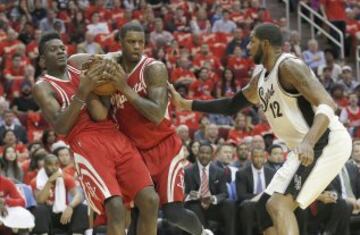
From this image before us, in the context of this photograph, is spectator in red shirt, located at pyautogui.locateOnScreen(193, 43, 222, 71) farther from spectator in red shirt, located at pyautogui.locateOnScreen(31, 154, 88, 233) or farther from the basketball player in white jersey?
the basketball player in white jersey

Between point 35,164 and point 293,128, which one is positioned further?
point 35,164

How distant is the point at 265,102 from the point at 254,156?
5.21 m

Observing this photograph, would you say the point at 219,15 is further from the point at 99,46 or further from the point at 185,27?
the point at 99,46

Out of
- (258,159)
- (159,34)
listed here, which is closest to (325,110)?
(258,159)

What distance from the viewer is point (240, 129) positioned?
1628 cm

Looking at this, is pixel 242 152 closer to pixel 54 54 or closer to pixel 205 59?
pixel 205 59

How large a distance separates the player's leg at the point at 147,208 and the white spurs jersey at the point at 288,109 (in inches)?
45.6

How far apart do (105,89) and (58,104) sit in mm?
421

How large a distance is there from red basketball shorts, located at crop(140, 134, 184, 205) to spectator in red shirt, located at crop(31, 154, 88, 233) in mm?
3845

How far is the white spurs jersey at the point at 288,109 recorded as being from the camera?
7.61 m

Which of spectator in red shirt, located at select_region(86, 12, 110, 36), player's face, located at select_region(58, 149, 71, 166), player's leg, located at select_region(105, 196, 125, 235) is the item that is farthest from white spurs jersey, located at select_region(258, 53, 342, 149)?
spectator in red shirt, located at select_region(86, 12, 110, 36)

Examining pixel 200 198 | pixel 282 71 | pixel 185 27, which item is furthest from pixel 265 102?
pixel 185 27

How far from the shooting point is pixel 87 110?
7.82 meters

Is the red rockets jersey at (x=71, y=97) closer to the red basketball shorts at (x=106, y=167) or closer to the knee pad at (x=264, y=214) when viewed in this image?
the red basketball shorts at (x=106, y=167)
